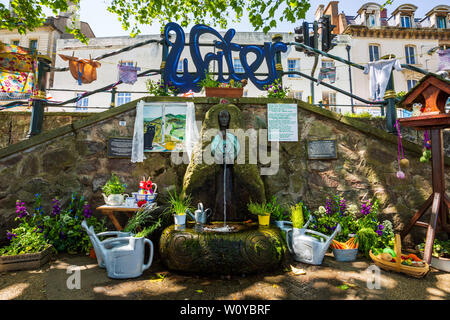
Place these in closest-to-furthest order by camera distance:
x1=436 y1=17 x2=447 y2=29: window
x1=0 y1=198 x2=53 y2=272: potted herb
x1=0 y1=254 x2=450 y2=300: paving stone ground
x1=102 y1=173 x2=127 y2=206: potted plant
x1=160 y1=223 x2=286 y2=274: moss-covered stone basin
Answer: x1=0 y1=254 x2=450 y2=300: paving stone ground, x1=160 y1=223 x2=286 y2=274: moss-covered stone basin, x1=0 y1=198 x2=53 y2=272: potted herb, x1=102 y1=173 x2=127 y2=206: potted plant, x1=436 y1=17 x2=447 y2=29: window

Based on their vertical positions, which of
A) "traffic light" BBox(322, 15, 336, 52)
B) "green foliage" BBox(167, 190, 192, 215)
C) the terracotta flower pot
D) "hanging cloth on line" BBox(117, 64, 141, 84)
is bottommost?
"green foliage" BBox(167, 190, 192, 215)

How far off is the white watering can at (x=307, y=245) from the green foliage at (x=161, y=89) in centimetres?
398

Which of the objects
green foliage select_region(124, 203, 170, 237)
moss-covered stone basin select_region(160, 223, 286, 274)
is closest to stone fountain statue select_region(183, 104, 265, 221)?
green foliage select_region(124, 203, 170, 237)

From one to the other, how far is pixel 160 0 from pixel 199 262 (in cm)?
665

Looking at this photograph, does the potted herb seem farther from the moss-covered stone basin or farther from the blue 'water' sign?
the blue 'water' sign

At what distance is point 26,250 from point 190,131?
3.30m

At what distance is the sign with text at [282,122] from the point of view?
16.9 feet

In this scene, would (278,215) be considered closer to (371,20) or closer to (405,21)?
(371,20)

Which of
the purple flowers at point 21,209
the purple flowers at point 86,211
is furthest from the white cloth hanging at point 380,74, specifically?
the purple flowers at point 21,209

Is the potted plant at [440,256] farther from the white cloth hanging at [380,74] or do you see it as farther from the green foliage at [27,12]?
the green foliage at [27,12]

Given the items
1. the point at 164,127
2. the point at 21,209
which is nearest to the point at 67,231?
the point at 21,209

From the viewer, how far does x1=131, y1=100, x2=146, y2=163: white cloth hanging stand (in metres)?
4.99

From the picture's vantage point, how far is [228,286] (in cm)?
288

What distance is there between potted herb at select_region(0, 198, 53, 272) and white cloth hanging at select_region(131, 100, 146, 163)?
2.00 meters
